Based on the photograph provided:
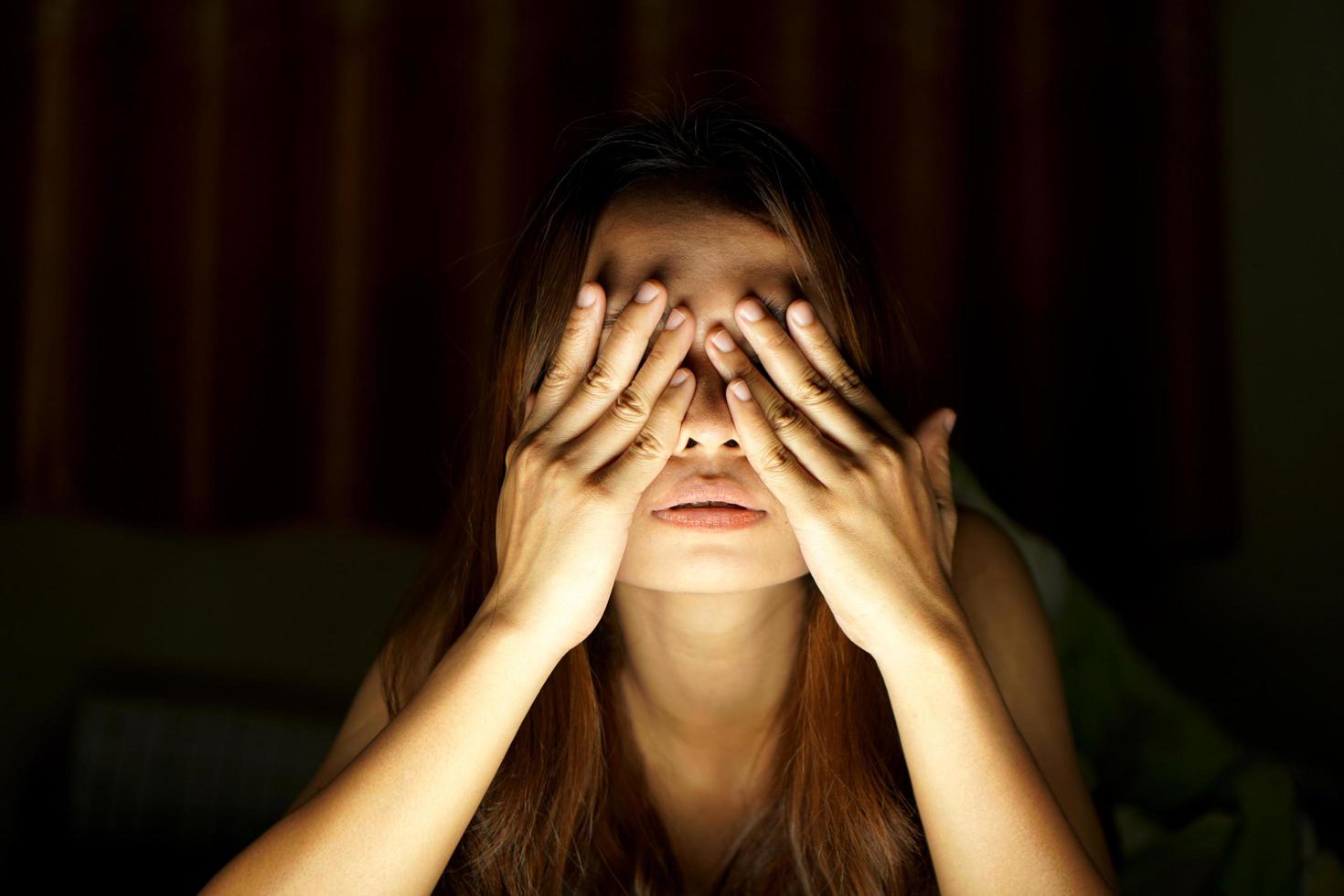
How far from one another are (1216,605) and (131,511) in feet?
6.68

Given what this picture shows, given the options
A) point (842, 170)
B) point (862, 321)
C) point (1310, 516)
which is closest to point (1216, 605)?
point (1310, 516)

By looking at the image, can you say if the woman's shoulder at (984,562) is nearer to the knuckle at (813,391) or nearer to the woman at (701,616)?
the woman at (701,616)

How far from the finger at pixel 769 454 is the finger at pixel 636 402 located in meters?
0.05

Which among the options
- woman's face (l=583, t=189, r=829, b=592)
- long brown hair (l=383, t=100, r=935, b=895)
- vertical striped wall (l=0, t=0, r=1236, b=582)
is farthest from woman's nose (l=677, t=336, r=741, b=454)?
vertical striped wall (l=0, t=0, r=1236, b=582)

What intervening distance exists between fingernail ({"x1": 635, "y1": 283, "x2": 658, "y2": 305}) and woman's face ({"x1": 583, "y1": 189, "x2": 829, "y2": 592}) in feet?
0.10

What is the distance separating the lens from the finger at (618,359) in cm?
88

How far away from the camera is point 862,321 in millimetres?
1013

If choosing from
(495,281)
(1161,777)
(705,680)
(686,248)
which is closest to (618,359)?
(686,248)

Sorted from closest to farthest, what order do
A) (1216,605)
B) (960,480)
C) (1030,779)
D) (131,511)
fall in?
(1030,779) < (960,480) < (1216,605) < (131,511)

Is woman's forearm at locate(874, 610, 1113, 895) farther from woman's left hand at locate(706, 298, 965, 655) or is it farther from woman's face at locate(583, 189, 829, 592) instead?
woman's face at locate(583, 189, 829, 592)

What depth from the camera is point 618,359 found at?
883 millimetres

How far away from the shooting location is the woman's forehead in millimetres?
936

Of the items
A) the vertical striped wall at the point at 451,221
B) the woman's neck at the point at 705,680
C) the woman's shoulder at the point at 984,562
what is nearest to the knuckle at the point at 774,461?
the woman's neck at the point at 705,680

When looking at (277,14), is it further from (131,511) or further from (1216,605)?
(1216,605)
